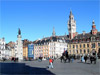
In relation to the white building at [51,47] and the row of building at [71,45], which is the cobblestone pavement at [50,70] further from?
the white building at [51,47]

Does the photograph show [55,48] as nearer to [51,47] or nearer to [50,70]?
[51,47]

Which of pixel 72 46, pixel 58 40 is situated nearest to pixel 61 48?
pixel 58 40

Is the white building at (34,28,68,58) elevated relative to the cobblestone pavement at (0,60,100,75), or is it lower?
elevated

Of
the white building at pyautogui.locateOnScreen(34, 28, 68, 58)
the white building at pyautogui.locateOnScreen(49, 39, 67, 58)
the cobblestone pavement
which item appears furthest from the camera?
the white building at pyautogui.locateOnScreen(34, 28, 68, 58)

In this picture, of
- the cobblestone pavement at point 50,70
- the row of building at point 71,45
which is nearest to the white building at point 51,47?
the row of building at point 71,45

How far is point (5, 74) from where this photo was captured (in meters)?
16.2

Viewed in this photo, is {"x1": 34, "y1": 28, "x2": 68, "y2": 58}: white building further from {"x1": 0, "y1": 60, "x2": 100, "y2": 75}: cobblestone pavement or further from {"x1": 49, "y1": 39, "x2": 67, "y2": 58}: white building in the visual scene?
{"x1": 0, "y1": 60, "x2": 100, "y2": 75}: cobblestone pavement

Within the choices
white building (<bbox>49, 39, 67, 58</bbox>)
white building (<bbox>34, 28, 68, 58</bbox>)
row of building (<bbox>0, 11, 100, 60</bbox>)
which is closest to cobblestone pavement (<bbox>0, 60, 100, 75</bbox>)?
row of building (<bbox>0, 11, 100, 60</bbox>)

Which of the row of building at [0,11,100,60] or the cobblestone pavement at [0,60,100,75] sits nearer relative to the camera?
the cobblestone pavement at [0,60,100,75]

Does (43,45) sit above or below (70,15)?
below

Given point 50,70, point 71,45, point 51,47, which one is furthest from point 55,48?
point 50,70

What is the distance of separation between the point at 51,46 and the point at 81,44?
2324 centimetres

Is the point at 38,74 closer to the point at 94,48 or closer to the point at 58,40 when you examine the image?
the point at 94,48

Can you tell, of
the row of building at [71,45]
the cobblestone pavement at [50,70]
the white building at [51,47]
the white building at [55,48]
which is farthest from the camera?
the white building at [51,47]
